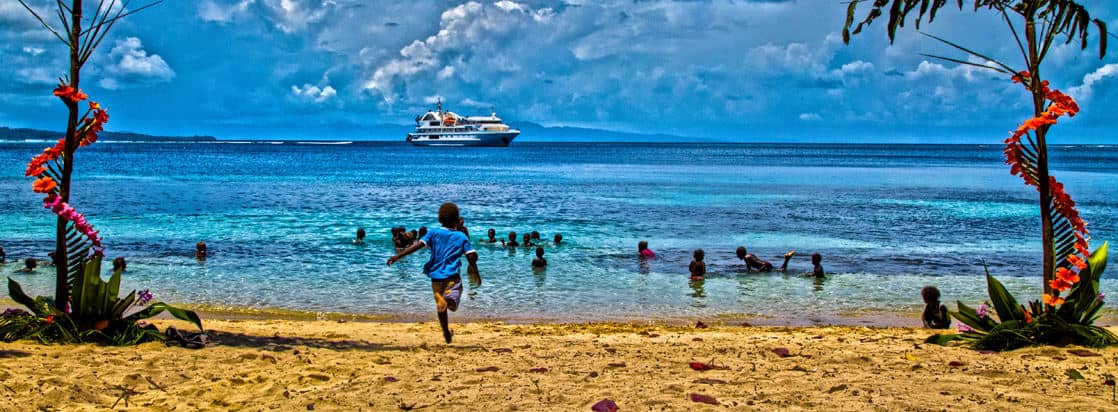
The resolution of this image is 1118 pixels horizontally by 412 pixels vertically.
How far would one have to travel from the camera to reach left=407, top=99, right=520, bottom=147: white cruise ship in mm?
146250

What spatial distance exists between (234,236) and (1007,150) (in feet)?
63.9

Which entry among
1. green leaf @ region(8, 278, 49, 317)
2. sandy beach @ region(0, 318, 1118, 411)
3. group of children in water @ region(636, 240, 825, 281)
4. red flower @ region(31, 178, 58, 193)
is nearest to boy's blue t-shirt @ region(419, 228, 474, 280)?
sandy beach @ region(0, 318, 1118, 411)

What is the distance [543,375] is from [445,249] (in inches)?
78.3

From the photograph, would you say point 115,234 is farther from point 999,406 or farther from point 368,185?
point 368,185

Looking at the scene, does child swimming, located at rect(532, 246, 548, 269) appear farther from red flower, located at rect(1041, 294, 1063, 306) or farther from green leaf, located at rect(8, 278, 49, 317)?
red flower, located at rect(1041, 294, 1063, 306)

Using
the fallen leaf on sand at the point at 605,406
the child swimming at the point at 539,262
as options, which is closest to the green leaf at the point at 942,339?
the fallen leaf on sand at the point at 605,406

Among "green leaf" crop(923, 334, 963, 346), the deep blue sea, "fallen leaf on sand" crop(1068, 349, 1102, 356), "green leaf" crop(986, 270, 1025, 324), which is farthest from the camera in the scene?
the deep blue sea

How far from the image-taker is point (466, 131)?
147m

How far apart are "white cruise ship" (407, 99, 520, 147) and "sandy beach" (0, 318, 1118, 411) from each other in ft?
453

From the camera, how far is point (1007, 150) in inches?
305

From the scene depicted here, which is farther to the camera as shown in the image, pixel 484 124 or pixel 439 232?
pixel 484 124

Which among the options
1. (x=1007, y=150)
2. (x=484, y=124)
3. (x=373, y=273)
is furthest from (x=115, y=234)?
(x=484, y=124)

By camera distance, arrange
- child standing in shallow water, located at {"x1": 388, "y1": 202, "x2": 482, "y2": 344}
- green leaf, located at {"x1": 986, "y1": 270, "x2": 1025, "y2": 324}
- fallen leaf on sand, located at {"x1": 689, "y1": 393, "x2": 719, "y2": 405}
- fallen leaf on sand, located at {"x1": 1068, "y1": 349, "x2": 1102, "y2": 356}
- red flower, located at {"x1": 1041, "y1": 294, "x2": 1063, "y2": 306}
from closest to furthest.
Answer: fallen leaf on sand, located at {"x1": 689, "y1": 393, "x2": 719, "y2": 405} → fallen leaf on sand, located at {"x1": 1068, "y1": 349, "x2": 1102, "y2": 356} → red flower, located at {"x1": 1041, "y1": 294, "x2": 1063, "y2": 306} → green leaf, located at {"x1": 986, "y1": 270, "x2": 1025, "y2": 324} → child standing in shallow water, located at {"x1": 388, "y1": 202, "x2": 482, "y2": 344}

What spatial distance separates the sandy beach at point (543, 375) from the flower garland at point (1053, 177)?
2.06ft
